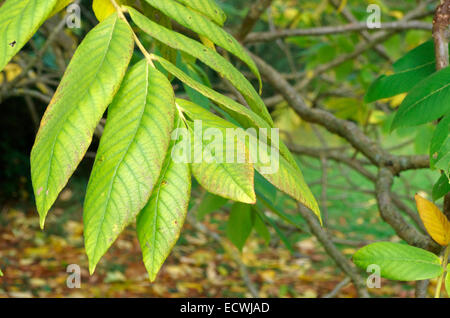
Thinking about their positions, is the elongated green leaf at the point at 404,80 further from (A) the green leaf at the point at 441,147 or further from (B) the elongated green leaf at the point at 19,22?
(B) the elongated green leaf at the point at 19,22

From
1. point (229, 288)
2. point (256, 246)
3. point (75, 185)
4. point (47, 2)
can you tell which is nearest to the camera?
point (47, 2)

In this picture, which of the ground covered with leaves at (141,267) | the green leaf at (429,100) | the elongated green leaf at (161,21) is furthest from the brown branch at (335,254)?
the ground covered with leaves at (141,267)

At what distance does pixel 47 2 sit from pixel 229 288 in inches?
99.9

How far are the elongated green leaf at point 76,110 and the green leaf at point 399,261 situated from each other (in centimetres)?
39

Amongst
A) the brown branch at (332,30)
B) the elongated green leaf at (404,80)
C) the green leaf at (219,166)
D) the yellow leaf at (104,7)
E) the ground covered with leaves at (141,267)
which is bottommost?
the ground covered with leaves at (141,267)

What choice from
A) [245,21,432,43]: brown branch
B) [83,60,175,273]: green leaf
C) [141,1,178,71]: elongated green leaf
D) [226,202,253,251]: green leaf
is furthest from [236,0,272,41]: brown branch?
[83,60,175,273]: green leaf

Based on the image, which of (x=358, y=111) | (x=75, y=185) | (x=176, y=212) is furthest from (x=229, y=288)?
(x=176, y=212)

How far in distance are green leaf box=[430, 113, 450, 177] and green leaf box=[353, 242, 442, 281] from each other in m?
0.12

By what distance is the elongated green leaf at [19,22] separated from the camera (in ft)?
1.84

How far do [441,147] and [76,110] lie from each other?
0.47 metres

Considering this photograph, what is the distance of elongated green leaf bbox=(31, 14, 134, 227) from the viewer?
0.50 meters

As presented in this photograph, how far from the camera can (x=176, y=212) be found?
1.65 feet

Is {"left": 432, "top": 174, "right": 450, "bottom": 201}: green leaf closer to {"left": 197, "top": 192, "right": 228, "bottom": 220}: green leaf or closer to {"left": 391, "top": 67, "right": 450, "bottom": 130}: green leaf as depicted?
{"left": 391, "top": 67, "right": 450, "bottom": 130}: green leaf
